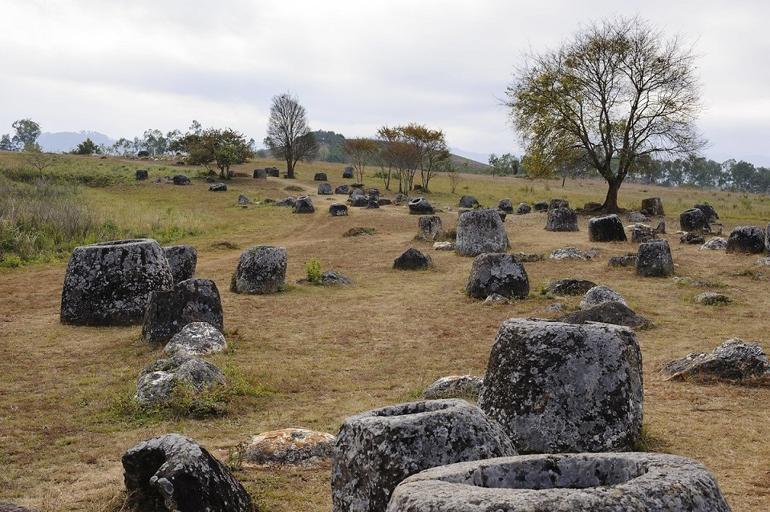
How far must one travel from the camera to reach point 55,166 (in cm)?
7050

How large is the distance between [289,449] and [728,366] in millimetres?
5981

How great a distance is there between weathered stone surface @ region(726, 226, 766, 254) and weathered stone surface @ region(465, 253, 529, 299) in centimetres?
1078

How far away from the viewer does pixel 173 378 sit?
29.6 ft

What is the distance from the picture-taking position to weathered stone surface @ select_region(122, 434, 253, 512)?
5.27m

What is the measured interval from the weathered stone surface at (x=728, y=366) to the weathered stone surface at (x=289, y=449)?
518 cm

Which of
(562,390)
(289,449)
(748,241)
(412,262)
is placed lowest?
(289,449)

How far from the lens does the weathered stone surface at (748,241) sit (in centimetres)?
2350

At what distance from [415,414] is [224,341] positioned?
25.1 feet

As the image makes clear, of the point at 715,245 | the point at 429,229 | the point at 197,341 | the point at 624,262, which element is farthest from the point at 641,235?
the point at 197,341

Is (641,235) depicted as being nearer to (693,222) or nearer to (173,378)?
(693,222)

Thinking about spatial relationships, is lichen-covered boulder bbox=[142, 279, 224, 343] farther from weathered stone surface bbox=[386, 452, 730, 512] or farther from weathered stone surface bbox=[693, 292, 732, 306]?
weathered stone surface bbox=[693, 292, 732, 306]

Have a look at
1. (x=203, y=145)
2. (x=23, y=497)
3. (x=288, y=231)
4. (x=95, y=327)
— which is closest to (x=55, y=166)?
(x=203, y=145)

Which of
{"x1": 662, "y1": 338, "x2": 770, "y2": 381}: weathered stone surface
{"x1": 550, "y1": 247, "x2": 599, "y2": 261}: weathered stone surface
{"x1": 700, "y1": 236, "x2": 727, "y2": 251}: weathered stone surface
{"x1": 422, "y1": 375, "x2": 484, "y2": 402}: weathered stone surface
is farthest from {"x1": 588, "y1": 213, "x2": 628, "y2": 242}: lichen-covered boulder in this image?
{"x1": 422, "y1": 375, "x2": 484, "y2": 402}: weathered stone surface

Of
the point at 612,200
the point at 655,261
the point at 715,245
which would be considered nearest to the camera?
the point at 655,261
